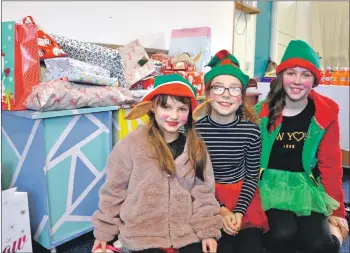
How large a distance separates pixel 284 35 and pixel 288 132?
366 centimetres

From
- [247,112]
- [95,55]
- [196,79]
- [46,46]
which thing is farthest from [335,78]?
[46,46]

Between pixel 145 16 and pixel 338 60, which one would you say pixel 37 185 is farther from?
pixel 338 60

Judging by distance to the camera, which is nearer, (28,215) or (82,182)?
(28,215)

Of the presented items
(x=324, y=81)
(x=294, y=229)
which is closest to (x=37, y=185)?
(x=294, y=229)

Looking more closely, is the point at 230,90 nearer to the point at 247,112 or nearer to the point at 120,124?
the point at 247,112

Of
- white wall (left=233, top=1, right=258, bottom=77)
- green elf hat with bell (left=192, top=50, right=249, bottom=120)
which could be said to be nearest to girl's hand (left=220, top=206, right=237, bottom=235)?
green elf hat with bell (left=192, top=50, right=249, bottom=120)

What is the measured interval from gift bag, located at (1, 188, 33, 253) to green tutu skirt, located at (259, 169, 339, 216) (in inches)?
37.1

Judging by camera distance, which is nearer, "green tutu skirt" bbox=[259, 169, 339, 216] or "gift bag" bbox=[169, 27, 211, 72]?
"green tutu skirt" bbox=[259, 169, 339, 216]

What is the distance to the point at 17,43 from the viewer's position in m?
1.34

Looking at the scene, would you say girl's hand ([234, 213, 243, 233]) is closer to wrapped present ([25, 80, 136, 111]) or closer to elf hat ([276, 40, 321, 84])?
elf hat ([276, 40, 321, 84])

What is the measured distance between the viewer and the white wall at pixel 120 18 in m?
1.70

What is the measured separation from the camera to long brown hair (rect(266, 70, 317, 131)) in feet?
4.28

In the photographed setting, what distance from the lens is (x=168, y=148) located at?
3.66 feet

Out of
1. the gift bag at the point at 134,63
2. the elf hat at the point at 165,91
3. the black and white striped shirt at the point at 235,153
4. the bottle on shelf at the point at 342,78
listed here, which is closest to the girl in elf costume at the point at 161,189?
the elf hat at the point at 165,91
